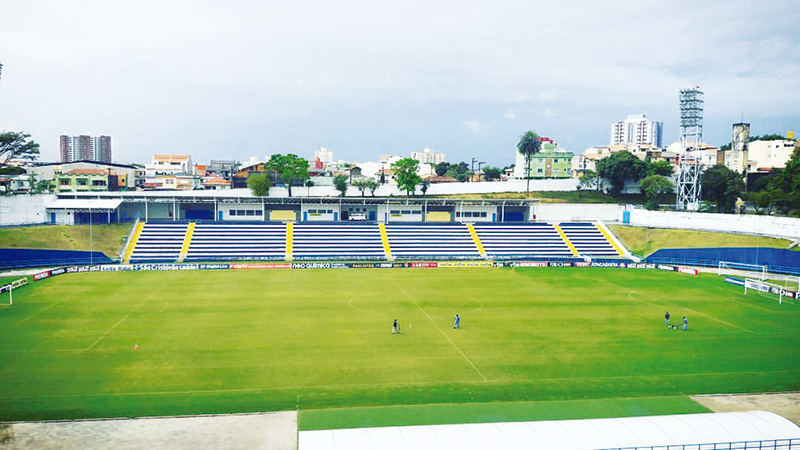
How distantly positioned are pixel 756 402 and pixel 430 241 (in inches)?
2017

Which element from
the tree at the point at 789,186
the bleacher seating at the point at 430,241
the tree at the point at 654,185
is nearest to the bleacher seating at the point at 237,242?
the bleacher seating at the point at 430,241

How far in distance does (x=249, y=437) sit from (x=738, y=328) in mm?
32667

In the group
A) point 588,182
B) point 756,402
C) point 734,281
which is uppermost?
point 588,182

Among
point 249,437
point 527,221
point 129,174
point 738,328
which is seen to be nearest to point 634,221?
point 527,221

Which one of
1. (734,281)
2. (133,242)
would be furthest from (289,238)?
(734,281)

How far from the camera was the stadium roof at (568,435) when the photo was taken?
51.9 ft

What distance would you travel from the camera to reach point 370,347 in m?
31.1

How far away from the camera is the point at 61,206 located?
226 ft

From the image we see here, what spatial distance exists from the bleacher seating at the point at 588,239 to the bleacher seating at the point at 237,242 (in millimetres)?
39273

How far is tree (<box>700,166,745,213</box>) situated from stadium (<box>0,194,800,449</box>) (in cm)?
1872

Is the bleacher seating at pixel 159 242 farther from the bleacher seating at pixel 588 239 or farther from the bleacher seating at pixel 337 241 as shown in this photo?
the bleacher seating at pixel 588 239

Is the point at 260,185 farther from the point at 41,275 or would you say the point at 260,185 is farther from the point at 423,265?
the point at 41,275

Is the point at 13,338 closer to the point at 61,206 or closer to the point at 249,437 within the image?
the point at 249,437

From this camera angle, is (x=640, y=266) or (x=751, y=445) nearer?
(x=751, y=445)
